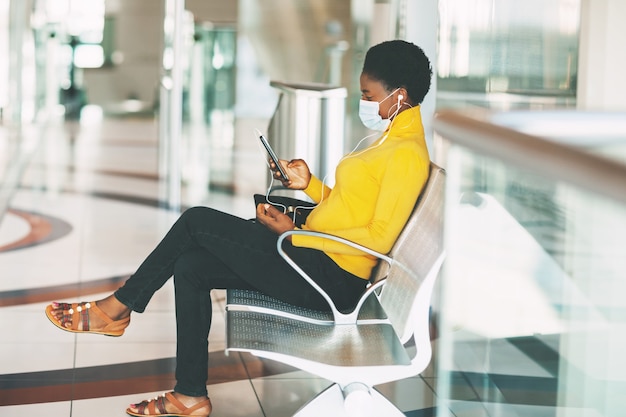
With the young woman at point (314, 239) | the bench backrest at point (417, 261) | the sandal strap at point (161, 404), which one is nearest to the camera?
the bench backrest at point (417, 261)

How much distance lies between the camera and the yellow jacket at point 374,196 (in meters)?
2.90

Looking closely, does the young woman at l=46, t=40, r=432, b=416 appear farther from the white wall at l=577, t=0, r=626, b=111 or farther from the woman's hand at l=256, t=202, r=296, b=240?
the white wall at l=577, t=0, r=626, b=111

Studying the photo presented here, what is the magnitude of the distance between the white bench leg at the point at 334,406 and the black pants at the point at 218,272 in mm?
269

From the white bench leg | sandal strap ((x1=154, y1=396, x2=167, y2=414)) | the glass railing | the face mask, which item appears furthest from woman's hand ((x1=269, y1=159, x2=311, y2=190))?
the glass railing

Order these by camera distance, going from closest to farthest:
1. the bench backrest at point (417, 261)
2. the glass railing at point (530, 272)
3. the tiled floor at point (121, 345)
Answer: the glass railing at point (530, 272)
the tiled floor at point (121, 345)
the bench backrest at point (417, 261)

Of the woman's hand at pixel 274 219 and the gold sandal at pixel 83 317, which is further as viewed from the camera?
the gold sandal at pixel 83 317

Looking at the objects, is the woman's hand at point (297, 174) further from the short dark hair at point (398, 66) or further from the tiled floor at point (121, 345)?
the tiled floor at point (121, 345)

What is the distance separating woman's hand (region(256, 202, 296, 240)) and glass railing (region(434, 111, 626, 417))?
0.88 metres

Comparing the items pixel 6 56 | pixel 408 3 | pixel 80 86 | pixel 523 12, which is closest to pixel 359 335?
pixel 523 12

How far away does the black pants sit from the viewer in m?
3.04

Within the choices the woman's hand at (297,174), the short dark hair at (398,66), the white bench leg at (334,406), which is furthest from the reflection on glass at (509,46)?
the white bench leg at (334,406)

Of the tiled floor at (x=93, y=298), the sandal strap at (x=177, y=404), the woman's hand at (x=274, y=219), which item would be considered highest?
the woman's hand at (x=274, y=219)

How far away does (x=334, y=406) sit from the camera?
296cm

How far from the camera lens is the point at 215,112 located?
13.1 m
